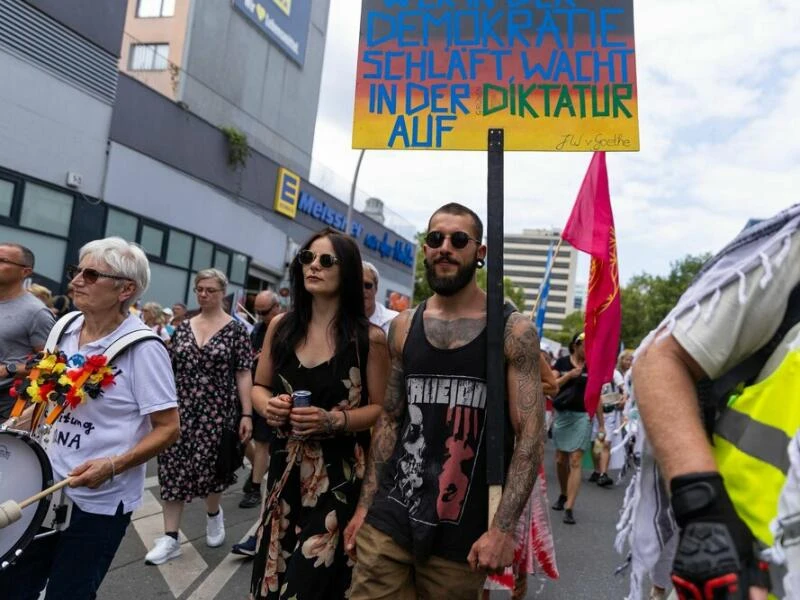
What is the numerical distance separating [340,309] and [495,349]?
37.8 inches

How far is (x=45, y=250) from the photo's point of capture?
550 inches

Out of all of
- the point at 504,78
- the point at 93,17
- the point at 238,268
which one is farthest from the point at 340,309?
the point at 238,268

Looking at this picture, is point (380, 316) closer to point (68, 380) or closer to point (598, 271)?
point (598, 271)

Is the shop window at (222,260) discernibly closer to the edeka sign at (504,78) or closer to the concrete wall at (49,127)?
the concrete wall at (49,127)

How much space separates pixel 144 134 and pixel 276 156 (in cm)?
747

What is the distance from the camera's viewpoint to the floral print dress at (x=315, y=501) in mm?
2826

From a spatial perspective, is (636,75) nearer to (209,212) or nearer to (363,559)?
(363,559)

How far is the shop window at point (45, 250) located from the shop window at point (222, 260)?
5655 millimetres

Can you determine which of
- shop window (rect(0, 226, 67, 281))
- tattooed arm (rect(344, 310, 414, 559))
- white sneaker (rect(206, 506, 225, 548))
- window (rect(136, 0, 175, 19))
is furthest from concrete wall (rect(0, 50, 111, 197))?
tattooed arm (rect(344, 310, 414, 559))

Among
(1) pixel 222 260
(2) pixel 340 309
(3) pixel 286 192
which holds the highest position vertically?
(3) pixel 286 192

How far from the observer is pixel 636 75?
327cm

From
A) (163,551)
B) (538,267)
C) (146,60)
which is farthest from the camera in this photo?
(538,267)

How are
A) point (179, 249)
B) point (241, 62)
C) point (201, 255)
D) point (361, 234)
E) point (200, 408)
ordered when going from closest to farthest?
point (200, 408)
point (179, 249)
point (201, 255)
point (241, 62)
point (361, 234)

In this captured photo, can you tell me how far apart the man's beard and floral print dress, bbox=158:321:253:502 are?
2.76 metres
